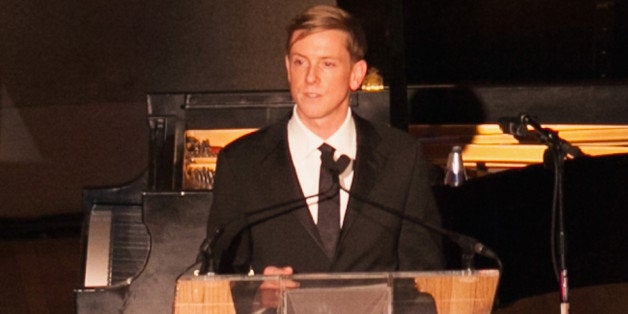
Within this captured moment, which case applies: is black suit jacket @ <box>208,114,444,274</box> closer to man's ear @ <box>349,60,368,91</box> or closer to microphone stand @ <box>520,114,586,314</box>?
man's ear @ <box>349,60,368,91</box>

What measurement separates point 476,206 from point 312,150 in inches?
55.0

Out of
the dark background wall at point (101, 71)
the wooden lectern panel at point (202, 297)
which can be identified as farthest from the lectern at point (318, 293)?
the dark background wall at point (101, 71)

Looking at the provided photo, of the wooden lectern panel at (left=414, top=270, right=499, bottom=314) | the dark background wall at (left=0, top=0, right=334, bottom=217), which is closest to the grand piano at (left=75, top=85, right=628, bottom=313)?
the wooden lectern panel at (left=414, top=270, right=499, bottom=314)

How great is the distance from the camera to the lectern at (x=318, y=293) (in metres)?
2.70

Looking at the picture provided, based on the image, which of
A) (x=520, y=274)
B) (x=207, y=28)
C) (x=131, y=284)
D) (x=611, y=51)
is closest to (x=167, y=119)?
(x=131, y=284)

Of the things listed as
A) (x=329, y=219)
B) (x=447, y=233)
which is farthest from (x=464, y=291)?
(x=329, y=219)

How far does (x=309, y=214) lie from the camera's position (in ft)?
11.3

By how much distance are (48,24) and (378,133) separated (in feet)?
A: 14.7

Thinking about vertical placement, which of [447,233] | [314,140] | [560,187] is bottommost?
[447,233]

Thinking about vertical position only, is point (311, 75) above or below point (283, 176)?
above

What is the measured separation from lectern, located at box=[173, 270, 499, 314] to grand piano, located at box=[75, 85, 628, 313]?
1.84 m

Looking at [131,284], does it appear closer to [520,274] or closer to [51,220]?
[520,274]

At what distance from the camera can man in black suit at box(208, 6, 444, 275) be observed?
3.43 meters

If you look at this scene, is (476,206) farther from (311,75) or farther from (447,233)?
(447,233)
